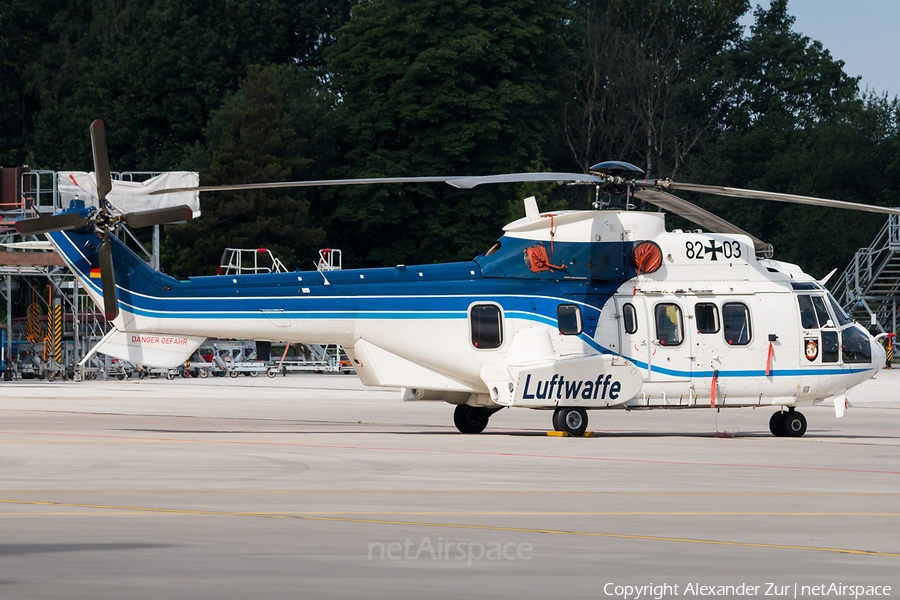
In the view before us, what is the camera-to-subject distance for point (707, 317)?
68.0 ft

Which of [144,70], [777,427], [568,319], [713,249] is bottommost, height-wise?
[777,427]

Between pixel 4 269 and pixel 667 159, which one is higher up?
pixel 667 159

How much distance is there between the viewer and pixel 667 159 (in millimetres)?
80188

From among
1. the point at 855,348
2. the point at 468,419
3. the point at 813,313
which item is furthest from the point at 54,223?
the point at 855,348

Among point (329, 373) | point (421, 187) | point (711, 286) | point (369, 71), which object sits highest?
point (369, 71)

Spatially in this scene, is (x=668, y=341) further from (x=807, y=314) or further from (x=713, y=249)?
(x=807, y=314)

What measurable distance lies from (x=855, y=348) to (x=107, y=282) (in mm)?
13058

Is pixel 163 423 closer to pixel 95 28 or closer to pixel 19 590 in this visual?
pixel 19 590

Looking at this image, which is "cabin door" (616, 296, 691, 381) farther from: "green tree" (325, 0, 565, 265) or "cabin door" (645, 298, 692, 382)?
"green tree" (325, 0, 565, 265)

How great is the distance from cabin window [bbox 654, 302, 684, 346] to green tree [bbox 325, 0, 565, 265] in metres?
44.1

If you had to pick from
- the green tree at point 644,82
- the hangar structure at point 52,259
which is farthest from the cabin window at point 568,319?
the green tree at point 644,82

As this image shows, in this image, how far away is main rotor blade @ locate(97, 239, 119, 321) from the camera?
20109mm

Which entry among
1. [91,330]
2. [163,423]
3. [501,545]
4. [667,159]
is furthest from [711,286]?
[667,159]

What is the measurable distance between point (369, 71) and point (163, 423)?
151 feet
